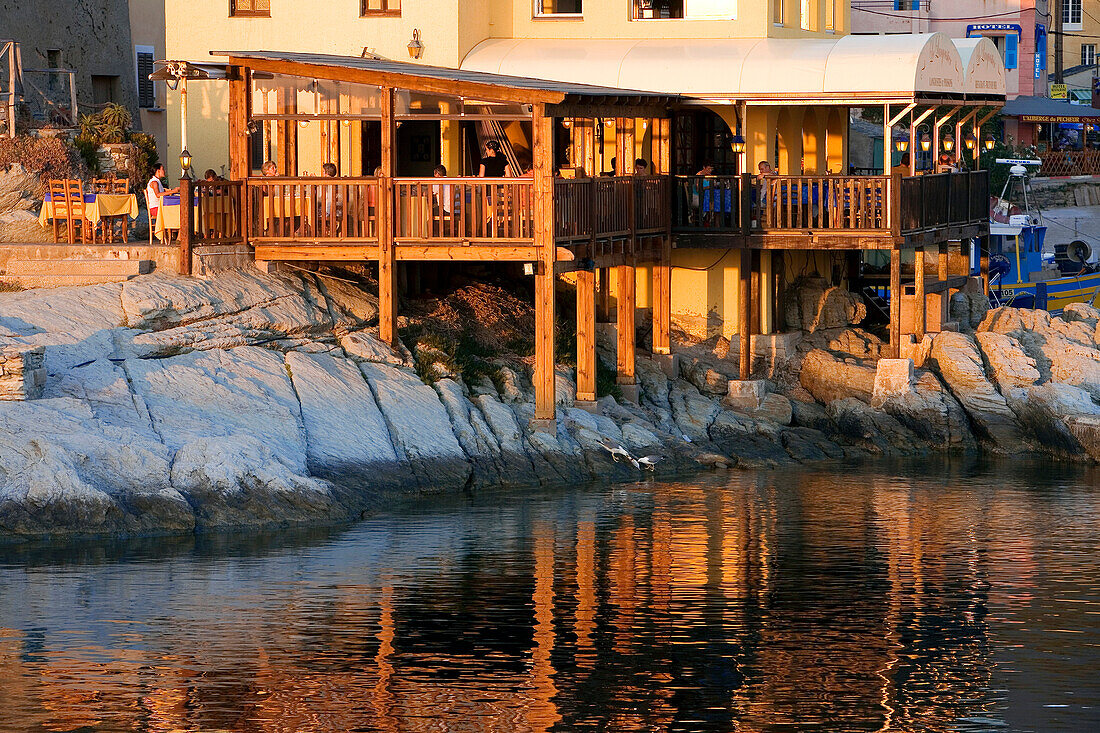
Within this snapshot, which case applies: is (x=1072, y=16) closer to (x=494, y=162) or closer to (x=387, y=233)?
(x=494, y=162)

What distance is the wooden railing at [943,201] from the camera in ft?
107

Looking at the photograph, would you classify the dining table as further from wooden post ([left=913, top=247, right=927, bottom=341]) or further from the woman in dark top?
wooden post ([left=913, top=247, right=927, bottom=341])

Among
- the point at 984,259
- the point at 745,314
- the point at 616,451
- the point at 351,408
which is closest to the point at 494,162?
the point at 745,314

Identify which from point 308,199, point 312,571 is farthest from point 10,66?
point 312,571

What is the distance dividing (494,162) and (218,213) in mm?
5525

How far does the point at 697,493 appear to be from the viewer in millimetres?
27562

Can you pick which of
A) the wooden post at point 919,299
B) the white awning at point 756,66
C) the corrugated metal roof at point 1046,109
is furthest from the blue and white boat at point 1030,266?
the white awning at point 756,66

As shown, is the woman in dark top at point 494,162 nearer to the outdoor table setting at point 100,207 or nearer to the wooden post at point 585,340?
the wooden post at point 585,340

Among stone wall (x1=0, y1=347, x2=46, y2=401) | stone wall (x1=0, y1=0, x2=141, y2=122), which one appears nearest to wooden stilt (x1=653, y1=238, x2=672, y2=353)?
stone wall (x1=0, y1=347, x2=46, y2=401)

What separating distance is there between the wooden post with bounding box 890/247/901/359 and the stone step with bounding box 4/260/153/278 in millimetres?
12334

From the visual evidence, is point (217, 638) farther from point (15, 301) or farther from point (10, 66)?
point (10, 66)

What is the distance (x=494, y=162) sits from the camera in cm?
3253

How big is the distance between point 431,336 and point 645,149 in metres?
6.48

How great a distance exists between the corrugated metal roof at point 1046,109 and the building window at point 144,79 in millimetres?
28630
